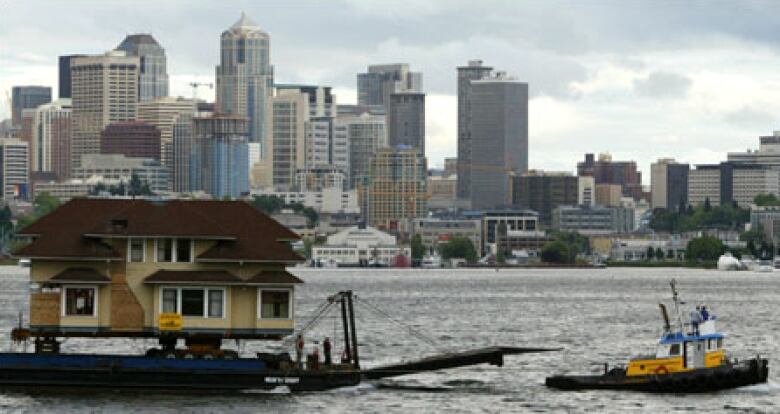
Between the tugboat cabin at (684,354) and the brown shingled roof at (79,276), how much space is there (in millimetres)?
20981

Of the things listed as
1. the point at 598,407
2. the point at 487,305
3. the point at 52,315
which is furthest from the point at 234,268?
the point at 487,305

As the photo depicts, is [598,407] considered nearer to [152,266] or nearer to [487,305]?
[152,266]

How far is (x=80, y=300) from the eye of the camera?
267 ft

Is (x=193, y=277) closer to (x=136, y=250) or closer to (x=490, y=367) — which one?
(x=136, y=250)

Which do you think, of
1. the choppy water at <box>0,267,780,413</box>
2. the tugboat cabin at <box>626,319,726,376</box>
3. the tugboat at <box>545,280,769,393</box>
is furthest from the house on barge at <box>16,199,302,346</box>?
the tugboat cabin at <box>626,319,726,376</box>

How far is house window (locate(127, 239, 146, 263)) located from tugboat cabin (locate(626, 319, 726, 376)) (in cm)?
1954

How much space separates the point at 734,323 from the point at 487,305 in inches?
1644

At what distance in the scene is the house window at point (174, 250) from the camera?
271ft

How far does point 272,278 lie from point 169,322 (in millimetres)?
4155

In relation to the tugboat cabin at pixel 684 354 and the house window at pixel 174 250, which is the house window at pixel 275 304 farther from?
the tugboat cabin at pixel 684 354

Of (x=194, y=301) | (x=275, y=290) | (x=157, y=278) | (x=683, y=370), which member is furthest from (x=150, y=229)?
(x=683, y=370)

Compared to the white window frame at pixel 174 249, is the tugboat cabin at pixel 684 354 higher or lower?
lower

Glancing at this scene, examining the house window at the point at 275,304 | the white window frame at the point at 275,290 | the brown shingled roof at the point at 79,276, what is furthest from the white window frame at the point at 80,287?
the house window at the point at 275,304

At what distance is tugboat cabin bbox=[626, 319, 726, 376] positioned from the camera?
8600 centimetres
